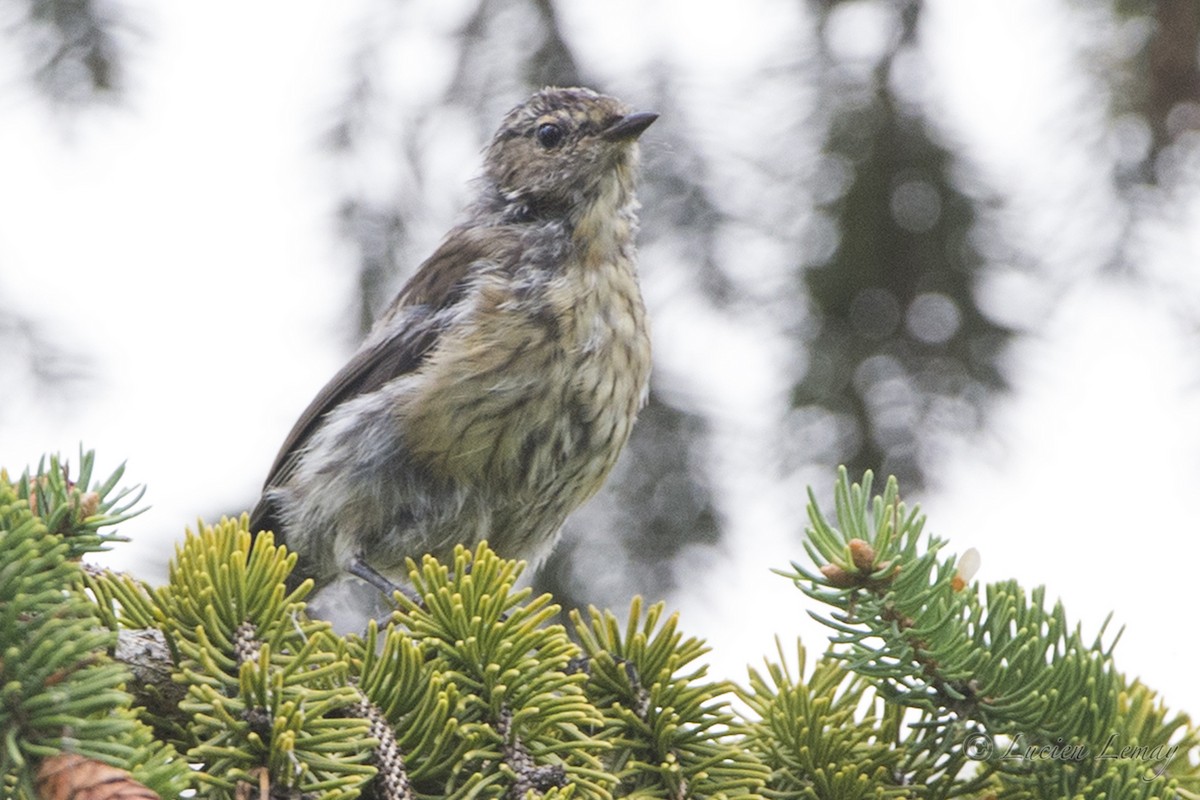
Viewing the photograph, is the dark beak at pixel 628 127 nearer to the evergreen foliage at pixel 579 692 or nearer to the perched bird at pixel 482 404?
the perched bird at pixel 482 404

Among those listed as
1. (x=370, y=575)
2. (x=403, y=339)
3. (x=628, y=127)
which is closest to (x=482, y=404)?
(x=403, y=339)

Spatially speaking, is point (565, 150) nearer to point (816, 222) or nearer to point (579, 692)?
point (816, 222)

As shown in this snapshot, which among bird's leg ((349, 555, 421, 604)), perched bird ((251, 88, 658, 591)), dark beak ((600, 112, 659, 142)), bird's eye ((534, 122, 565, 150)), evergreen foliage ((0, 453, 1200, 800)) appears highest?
bird's eye ((534, 122, 565, 150))

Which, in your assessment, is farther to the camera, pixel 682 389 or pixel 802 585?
pixel 682 389

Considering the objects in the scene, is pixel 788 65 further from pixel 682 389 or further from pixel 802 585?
pixel 802 585

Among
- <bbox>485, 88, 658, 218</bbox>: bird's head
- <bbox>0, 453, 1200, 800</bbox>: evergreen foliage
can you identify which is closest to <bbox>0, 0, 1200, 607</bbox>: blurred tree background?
<bbox>485, 88, 658, 218</bbox>: bird's head

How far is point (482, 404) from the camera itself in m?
3.86

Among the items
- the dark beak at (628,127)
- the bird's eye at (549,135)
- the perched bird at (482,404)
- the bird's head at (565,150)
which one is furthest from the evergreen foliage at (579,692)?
the bird's eye at (549,135)

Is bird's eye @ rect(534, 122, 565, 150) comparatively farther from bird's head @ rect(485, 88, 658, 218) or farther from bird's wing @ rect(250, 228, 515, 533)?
bird's wing @ rect(250, 228, 515, 533)

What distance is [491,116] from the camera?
4.54 meters

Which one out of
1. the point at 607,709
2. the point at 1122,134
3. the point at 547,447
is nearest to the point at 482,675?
the point at 607,709

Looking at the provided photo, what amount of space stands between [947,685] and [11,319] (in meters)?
3.04

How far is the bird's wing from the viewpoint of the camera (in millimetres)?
4168

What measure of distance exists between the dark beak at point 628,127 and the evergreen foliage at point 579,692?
2.32 m
